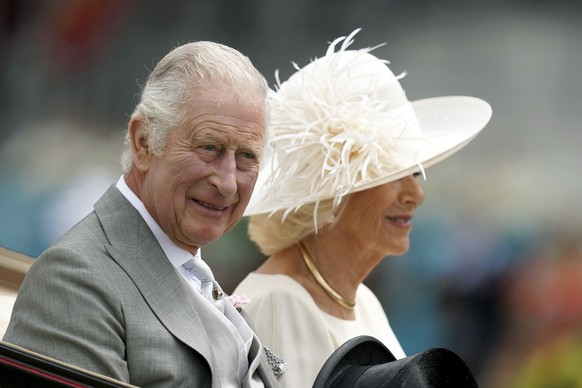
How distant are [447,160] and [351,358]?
11.1 ft

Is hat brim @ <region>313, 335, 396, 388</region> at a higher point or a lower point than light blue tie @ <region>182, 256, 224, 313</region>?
lower

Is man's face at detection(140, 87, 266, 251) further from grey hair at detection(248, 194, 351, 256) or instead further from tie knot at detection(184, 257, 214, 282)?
grey hair at detection(248, 194, 351, 256)

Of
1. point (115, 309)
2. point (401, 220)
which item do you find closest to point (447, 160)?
point (401, 220)

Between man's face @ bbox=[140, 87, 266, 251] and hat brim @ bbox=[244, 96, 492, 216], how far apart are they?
0.94 meters

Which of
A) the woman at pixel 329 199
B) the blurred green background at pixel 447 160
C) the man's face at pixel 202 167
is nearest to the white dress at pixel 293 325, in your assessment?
the woman at pixel 329 199

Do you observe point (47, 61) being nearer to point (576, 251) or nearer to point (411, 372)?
point (576, 251)

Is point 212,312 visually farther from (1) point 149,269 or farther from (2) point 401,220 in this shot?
(2) point 401,220

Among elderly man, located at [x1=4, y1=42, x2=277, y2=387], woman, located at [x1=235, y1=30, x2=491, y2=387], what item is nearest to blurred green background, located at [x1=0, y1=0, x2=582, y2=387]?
woman, located at [x1=235, y1=30, x2=491, y2=387]

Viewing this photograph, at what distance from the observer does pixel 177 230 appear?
Answer: 1.81 metres

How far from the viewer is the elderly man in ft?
5.35

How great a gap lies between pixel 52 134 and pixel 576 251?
2.44 m

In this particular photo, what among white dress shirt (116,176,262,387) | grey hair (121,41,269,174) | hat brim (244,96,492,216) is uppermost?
grey hair (121,41,269,174)

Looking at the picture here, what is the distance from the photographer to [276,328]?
2713mm

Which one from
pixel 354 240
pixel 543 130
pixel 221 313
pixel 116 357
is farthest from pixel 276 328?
pixel 543 130
